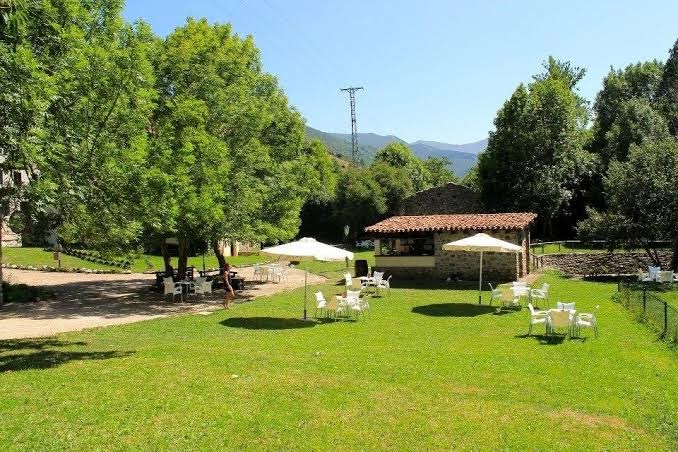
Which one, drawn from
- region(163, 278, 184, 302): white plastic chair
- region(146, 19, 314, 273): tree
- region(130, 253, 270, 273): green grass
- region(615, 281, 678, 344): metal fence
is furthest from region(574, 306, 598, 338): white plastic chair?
region(130, 253, 270, 273): green grass

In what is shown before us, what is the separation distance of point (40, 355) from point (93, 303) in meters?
8.56

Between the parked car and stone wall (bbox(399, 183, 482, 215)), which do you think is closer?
stone wall (bbox(399, 183, 482, 215))

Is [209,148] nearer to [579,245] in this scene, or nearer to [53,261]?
[53,261]

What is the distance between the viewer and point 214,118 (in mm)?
20953

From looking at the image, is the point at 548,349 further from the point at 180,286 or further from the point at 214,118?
the point at 214,118

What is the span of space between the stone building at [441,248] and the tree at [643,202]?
3892 millimetres

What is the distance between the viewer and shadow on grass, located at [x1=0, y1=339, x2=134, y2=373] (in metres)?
9.79

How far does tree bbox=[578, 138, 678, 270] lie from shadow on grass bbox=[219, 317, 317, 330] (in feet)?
57.8

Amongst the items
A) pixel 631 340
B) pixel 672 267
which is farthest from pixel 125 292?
pixel 672 267

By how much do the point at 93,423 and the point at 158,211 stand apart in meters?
6.15

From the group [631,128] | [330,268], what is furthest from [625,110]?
[330,268]

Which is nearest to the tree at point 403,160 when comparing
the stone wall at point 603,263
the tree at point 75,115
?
the stone wall at point 603,263

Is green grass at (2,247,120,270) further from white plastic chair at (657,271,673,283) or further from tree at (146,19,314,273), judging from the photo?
white plastic chair at (657,271,673,283)

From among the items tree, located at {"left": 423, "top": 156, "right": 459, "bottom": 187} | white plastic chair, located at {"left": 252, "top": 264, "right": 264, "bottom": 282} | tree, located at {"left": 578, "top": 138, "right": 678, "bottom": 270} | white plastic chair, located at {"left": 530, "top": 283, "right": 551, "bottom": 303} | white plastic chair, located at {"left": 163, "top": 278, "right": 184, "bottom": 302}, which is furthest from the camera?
tree, located at {"left": 423, "top": 156, "right": 459, "bottom": 187}
